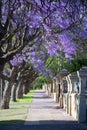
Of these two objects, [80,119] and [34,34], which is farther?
[80,119]

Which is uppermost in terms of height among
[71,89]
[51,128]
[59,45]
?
[59,45]

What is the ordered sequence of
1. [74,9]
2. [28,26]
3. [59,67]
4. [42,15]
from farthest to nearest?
[59,67] → [28,26] → [42,15] → [74,9]

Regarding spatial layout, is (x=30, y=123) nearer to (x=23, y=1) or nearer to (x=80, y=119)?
(x=80, y=119)

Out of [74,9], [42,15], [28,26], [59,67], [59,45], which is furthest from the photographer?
[59,67]

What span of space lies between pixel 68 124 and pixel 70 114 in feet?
20.3

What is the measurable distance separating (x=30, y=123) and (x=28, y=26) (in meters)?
5.48

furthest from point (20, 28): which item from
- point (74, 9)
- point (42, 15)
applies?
point (74, 9)

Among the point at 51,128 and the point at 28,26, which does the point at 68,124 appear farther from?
the point at 28,26

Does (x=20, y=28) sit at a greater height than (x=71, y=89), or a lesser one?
greater

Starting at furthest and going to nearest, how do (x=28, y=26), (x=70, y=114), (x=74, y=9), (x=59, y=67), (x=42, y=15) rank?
(x=59, y=67) → (x=70, y=114) → (x=28, y=26) → (x=42, y=15) → (x=74, y=9)

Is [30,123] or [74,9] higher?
[74,9]

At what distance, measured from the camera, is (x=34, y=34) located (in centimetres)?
2108

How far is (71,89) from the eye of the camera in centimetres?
2981

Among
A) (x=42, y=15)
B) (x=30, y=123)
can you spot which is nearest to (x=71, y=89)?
(x=30, y=123)
